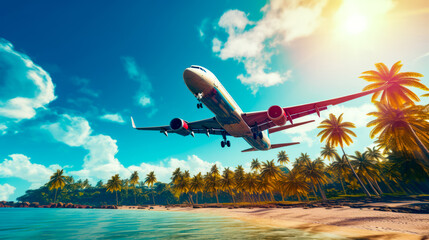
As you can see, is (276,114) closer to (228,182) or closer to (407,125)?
(407,125)

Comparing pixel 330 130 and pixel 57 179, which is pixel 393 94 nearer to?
pixel 330 130

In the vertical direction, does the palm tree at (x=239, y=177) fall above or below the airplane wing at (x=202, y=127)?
below

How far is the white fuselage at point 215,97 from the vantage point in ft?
52.9

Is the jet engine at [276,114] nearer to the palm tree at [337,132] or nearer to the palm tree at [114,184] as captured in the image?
the palm tree at [337,132]

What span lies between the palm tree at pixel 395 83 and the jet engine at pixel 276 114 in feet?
51.5

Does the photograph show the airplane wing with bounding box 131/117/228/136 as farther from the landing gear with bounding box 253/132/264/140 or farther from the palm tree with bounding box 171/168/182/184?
the palm tree with bounding box 171/168/182/184

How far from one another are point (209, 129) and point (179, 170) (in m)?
60.7

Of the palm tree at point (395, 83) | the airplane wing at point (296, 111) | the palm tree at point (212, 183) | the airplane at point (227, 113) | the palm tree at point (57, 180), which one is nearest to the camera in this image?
the airplane at point (227, 113)

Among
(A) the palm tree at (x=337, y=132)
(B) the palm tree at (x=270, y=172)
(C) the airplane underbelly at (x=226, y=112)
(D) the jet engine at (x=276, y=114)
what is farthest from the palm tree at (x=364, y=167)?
(D) the jet engine at (x=276, y=114)

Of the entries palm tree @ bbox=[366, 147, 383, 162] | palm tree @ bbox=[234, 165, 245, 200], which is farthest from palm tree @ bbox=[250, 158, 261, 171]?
palm tree @ bbox=[366, 147, 383, 162]

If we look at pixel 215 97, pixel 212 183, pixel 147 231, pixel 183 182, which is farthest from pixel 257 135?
pixel 183 182

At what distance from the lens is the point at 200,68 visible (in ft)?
56.3

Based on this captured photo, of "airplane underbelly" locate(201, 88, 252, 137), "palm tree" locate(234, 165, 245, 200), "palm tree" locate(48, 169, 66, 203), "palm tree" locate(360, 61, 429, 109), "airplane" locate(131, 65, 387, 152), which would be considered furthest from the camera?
"palm tree" locate(48, 169, 66, 203)

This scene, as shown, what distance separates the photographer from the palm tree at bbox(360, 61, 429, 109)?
21.3 metres
